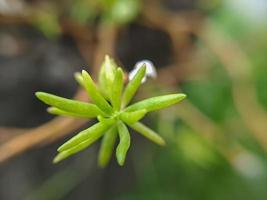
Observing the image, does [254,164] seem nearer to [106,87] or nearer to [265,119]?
[265,119]

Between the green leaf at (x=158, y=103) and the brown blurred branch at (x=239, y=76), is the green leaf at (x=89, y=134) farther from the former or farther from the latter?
the brown blurred branch at (x=239, y=76)

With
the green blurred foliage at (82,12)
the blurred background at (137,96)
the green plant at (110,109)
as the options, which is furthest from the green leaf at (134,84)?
the green blurred foliage at (82,12)

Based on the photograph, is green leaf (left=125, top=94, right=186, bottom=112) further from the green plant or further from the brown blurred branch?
Answer: the brown blurred branch

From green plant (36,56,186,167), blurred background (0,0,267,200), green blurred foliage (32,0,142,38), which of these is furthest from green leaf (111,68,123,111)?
green blurred foliage (32,0,142,38)

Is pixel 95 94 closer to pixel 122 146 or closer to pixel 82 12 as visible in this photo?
pixel 122 146

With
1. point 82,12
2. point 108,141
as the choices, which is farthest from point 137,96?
point 108,141
